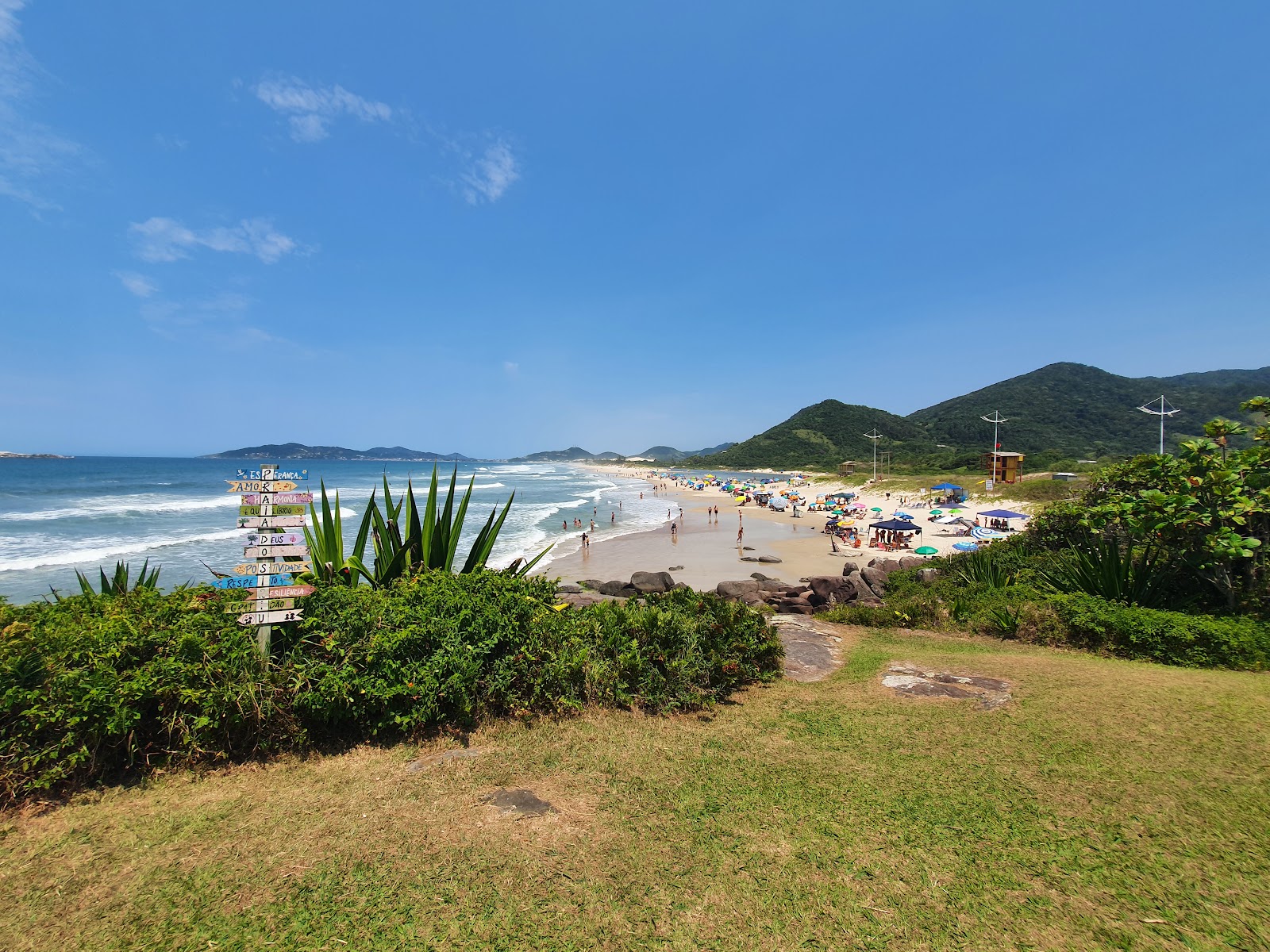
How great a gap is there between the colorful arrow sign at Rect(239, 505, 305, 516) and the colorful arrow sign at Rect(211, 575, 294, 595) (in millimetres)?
460

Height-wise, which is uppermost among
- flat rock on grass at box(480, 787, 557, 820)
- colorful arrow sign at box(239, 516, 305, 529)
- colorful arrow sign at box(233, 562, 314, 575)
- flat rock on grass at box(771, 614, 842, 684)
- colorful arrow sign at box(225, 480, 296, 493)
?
colorful arrow sign at box(225, 480, 296, 493)

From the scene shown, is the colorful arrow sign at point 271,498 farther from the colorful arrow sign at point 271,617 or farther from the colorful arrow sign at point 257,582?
the colorful arrow sign at point 271,617

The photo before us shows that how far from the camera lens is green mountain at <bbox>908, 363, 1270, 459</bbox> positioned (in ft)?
289

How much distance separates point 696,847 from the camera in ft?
9.75

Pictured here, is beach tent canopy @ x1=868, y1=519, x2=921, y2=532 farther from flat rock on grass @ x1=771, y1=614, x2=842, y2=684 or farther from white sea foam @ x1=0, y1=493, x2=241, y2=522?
white sea foam @ x1=0, y1=493, x2=241, y2=522

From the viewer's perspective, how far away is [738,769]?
151 inches

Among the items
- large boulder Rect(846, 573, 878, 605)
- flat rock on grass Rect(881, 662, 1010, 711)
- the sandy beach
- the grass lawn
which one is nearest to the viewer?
the grass lawn

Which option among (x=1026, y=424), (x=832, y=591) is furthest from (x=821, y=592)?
(x=1026, y=424)

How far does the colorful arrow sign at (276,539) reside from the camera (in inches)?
158

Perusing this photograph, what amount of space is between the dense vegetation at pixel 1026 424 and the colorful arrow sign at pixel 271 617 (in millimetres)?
71845

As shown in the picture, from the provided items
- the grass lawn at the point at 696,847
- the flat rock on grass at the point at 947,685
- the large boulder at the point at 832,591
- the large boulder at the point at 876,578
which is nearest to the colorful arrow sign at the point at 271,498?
the grass lawn at the point at 696,847

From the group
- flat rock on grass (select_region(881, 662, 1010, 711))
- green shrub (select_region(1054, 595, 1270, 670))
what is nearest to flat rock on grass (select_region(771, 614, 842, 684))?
flat rock on grass (select_region(881, 662, 1010, 711))

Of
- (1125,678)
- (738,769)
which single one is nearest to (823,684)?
(738,769)

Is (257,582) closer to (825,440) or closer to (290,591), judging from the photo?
(290,591)
